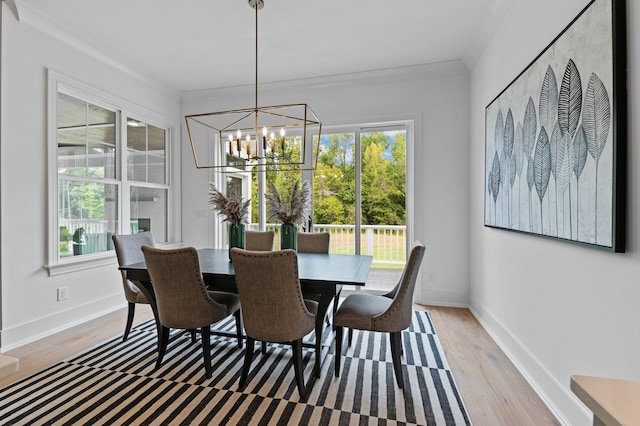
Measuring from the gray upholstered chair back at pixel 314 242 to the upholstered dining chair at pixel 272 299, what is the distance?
1.29m

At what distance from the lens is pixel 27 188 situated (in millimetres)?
2820

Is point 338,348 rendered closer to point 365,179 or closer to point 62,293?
point 365,179

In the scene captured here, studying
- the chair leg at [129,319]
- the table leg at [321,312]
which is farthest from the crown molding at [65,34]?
the table leg at [321,312]

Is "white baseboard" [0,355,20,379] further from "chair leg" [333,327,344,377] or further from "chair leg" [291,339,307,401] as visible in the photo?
"chair leg" [333,327,344,377]

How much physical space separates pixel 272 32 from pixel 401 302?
8.84 ft

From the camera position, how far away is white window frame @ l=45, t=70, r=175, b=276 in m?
2.99

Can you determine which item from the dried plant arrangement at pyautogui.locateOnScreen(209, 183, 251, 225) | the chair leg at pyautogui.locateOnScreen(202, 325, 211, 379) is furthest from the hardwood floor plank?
the dried plant arrangement at pyautogui.locateOnScreen(209, 183, 251, 225)

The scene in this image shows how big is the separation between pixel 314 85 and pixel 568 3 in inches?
112

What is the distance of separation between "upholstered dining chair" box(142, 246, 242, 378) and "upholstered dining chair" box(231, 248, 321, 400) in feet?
1.04

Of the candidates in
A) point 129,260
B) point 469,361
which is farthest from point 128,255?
point 469,361

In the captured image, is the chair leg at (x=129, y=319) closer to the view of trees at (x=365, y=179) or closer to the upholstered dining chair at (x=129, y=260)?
the upholstered dining chair at (x=129, y=260)

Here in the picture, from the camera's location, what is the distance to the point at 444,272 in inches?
150

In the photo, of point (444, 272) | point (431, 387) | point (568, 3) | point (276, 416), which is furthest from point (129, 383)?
point (568, 3)

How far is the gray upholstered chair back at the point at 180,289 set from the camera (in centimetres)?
202
